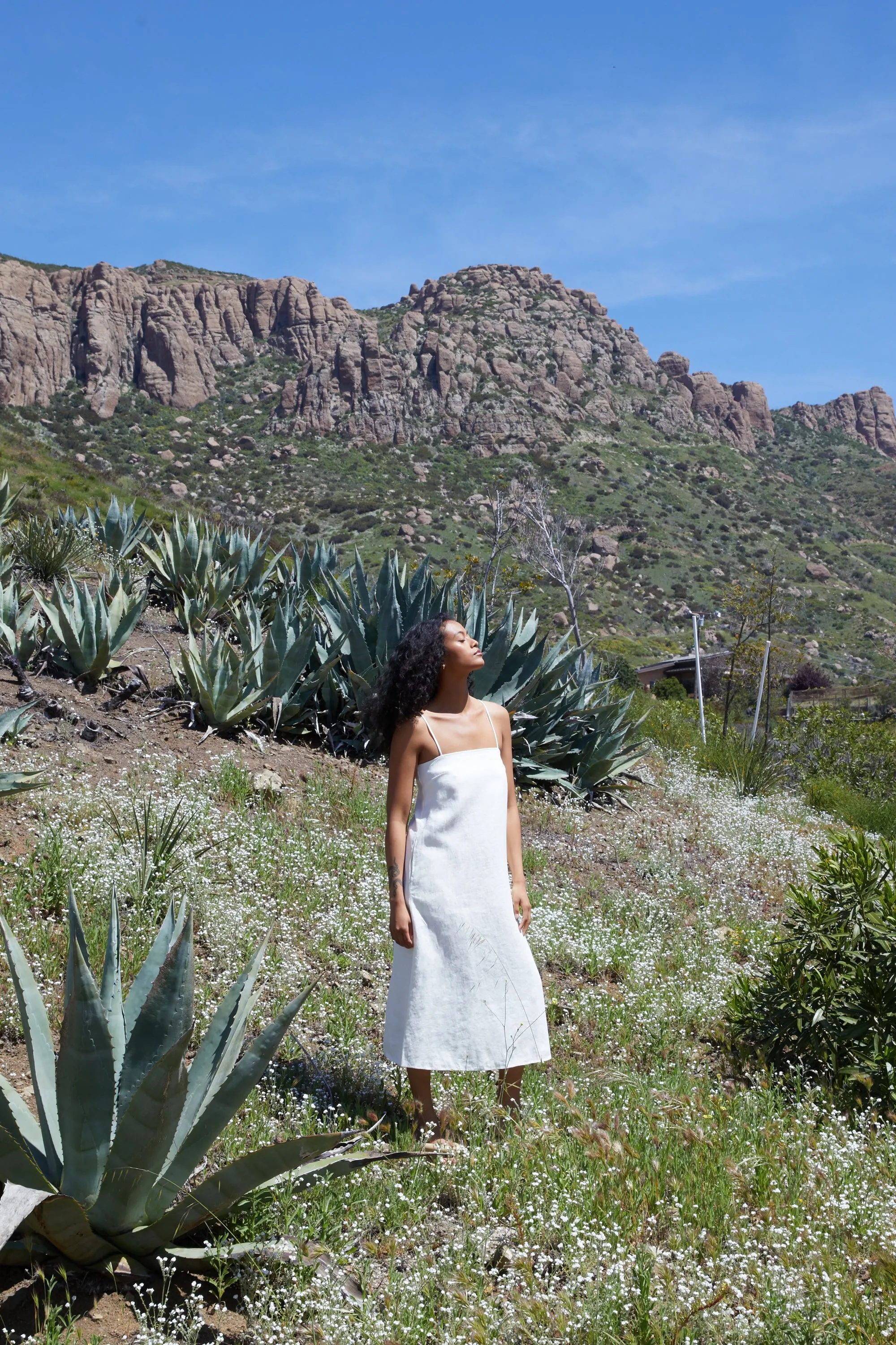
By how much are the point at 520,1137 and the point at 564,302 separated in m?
111

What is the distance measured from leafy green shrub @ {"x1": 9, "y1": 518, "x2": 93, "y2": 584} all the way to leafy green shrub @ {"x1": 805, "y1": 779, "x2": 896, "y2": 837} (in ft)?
28.8

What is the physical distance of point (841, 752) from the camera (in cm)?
1522

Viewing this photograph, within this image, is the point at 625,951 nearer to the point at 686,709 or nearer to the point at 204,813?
the point at 204,813

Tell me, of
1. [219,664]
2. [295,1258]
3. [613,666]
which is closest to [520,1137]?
[295,1258]

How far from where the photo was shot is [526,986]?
3080 mm

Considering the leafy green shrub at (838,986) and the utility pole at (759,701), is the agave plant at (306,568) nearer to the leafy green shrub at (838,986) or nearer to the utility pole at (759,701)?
the leafy green shrub at (838,986)

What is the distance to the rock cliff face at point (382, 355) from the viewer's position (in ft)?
260

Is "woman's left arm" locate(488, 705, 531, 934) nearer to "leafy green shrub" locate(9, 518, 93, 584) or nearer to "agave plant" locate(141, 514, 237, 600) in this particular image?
"agave plant" locate(141, 514, 237, 600)

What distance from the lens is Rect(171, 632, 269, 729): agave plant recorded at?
21.8 ft

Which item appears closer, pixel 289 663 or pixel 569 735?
pixel 289 663

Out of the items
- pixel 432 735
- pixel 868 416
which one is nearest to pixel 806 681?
pixel 432 735

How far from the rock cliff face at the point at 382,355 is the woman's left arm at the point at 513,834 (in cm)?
7137

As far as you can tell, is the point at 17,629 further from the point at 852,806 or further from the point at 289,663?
the point at 852,806

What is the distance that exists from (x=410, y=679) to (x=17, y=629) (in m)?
4.54
